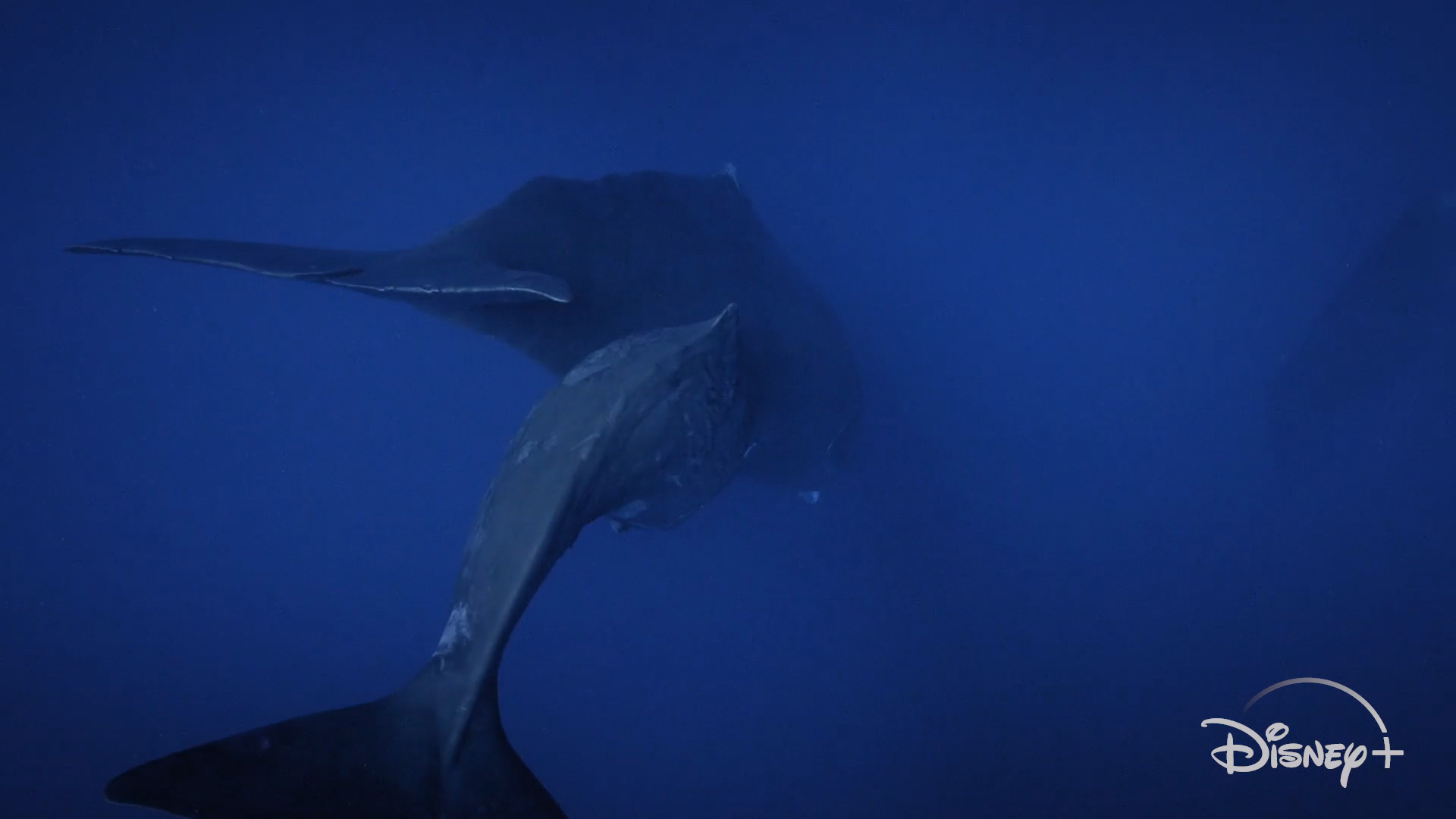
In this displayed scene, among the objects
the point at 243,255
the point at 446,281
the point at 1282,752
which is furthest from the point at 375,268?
the point at 1282,752

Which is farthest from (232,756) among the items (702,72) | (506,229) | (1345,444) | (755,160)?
(1345,444)

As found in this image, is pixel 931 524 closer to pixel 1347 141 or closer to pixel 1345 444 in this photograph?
pixel 1345 444

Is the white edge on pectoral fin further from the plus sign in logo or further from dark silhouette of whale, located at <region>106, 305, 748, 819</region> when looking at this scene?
the plus sign in logo

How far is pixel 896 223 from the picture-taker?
209 inches

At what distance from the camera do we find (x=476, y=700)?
197 cm

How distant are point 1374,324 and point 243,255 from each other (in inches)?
277

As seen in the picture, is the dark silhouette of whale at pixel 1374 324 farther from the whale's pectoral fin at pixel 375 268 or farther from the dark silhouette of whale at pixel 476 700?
the whale's pectoral fin at pixel 375 268

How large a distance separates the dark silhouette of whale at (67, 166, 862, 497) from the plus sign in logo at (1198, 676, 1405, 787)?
288cm

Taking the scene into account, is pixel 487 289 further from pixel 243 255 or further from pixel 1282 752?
pixel 1282 752

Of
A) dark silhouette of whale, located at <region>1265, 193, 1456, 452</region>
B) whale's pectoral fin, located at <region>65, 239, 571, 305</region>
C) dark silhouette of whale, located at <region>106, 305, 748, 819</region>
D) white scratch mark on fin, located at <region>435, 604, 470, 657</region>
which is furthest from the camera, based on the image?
dark silhouette of whale, located at <region>1265, 193, 1456, 452</region>

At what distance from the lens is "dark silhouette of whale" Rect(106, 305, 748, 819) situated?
1743mm

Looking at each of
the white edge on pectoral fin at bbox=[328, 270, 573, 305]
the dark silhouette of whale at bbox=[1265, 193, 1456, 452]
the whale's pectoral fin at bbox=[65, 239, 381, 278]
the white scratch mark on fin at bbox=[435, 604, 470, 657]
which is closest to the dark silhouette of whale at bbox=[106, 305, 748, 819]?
the white scratch mark on fin at bbox=[435, 604, 470, 657]

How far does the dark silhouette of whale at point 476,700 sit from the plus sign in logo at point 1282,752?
4.11m

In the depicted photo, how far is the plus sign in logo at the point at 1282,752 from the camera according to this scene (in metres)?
4.51
